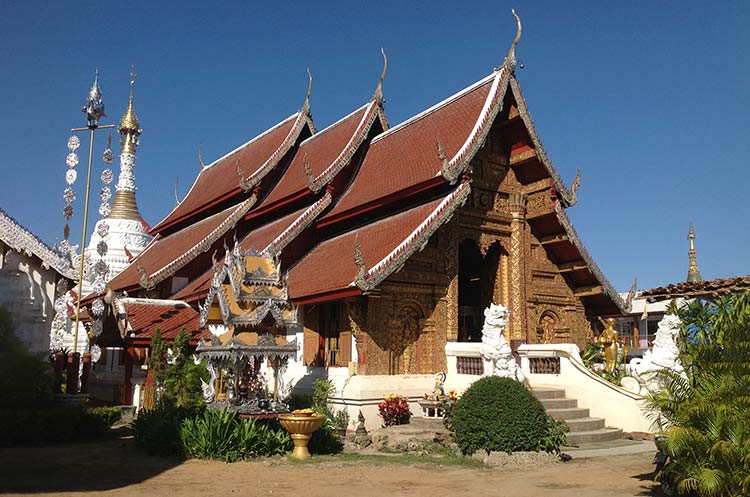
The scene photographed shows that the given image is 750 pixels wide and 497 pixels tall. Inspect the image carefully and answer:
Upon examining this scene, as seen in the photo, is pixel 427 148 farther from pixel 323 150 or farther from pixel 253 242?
pixel 253 242

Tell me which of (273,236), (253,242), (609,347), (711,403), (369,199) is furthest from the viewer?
(253,242)

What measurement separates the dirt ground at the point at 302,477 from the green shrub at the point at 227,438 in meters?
0.27

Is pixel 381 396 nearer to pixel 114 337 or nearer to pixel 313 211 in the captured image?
pixel 313 211

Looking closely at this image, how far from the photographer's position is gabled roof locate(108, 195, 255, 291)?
666 inches

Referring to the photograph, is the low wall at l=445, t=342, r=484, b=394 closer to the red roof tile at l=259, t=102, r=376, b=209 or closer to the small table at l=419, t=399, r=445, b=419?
the small table at l=419, t=399, r=445, b=419

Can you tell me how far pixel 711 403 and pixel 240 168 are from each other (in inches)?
659

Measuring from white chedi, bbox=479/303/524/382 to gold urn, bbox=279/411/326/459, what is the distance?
3.18m

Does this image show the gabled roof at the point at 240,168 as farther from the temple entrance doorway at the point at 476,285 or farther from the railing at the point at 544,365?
the railing at the point at 544,365

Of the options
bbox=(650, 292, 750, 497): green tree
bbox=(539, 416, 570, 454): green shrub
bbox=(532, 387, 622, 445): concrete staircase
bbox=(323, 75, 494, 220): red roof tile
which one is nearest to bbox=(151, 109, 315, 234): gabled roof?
bbox=(323, 75, 494, 220): red roof tile

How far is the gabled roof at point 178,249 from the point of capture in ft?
55.5

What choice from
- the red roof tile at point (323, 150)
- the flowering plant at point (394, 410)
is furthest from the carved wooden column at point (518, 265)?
the red roof tile at point (323, 150)

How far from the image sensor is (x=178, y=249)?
63.5ft

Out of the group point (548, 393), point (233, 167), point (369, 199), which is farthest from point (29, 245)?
point (233, 167)

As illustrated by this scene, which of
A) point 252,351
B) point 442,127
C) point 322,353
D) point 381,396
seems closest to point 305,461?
point 252,351
